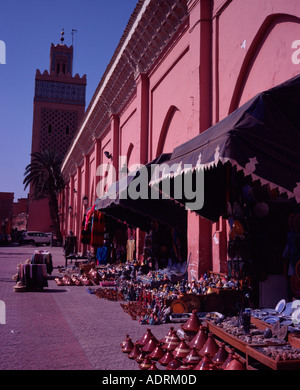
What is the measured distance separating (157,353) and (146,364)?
0.27 meters

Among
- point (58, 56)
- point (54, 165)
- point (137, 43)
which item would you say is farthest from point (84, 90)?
point (137, 43)

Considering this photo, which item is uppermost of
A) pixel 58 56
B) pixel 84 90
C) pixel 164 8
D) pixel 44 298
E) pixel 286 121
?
pixel 58 56

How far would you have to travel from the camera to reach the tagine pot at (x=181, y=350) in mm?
4660

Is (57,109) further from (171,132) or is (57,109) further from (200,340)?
(200,340)

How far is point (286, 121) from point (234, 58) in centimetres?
408

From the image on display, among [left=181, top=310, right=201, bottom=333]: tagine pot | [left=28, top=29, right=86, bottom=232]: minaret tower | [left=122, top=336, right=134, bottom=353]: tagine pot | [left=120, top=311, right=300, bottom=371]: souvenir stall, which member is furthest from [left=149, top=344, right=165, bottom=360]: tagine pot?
[left=28, top=29, right=86, bottom=232]: minaret tower

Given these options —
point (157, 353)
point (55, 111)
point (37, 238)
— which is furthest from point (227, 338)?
point (55, 111)

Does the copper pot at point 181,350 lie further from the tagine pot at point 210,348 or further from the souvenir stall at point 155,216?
the souvenir stall at point 155,216

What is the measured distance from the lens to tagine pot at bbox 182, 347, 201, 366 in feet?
14.3

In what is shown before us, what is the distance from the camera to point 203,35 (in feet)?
30.7

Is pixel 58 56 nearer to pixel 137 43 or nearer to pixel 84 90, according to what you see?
pixel 84 90

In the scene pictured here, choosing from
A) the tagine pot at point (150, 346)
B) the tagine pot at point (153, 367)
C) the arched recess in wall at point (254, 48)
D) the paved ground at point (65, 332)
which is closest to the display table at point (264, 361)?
the tagine pot at point (153, 367)

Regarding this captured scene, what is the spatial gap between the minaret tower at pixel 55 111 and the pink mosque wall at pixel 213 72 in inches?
1246
